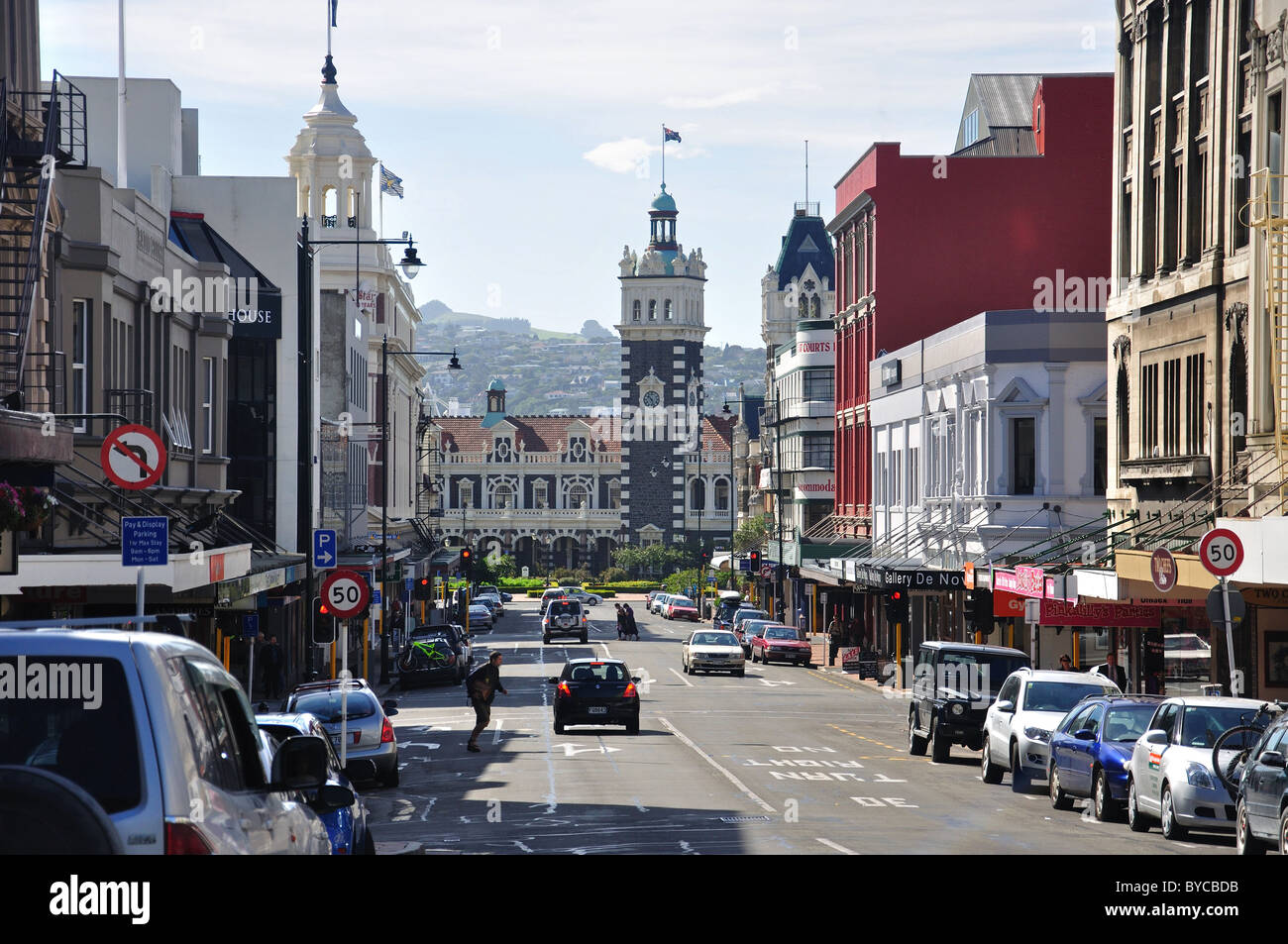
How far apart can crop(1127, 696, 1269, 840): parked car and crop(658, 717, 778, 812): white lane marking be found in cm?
426

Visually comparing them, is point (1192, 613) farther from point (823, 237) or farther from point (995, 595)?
point (823, 237)

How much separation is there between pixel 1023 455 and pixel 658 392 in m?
113

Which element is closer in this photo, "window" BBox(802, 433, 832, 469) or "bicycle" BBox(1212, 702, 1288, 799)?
"bicycle" BBox(1212, 702, 1288, 799)

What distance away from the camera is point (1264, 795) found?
15961 mm

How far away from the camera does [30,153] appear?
25.7 metres

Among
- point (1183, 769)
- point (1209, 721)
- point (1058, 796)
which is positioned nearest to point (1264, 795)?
point (1183, 769)

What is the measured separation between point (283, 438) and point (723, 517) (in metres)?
107

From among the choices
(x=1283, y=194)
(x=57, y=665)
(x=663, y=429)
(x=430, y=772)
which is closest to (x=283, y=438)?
(x=430, y=772)

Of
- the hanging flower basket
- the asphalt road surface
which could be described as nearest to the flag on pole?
the asphalt road surface

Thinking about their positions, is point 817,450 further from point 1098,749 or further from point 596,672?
point 1098,749

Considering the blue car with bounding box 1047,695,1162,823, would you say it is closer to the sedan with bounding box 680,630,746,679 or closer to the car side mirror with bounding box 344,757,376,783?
the car side mirror with bounding box 344,757,376,783

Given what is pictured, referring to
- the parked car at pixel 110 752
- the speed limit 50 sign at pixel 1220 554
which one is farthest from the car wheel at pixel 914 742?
the parked car at pixel 110 752

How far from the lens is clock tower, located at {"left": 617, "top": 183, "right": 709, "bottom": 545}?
519 ft
